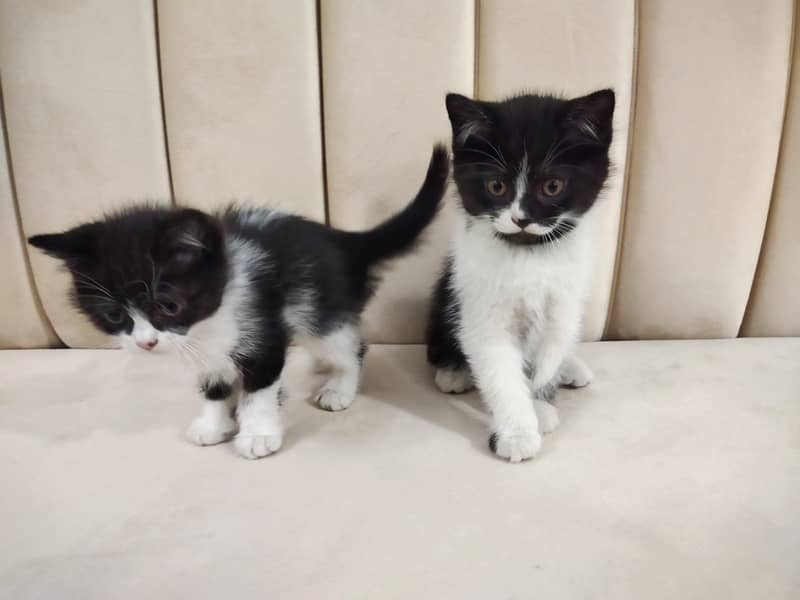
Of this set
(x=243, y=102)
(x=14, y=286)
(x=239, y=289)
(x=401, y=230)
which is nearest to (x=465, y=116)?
(x=401, y=230)

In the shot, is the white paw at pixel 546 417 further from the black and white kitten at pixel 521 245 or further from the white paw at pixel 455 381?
the white paw at pixel 455 381

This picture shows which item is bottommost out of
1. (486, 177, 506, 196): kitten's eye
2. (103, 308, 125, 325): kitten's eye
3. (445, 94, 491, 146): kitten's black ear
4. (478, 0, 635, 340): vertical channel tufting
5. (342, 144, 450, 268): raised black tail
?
(103, 308, 125, 325): kitten's eye

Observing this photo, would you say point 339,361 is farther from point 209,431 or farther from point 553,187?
point 553,187

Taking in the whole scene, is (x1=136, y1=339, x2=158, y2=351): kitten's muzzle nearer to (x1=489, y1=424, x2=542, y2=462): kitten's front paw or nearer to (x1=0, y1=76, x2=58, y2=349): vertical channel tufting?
(x1=489, y1=424, x2=542, y2=462): kitten's front paw

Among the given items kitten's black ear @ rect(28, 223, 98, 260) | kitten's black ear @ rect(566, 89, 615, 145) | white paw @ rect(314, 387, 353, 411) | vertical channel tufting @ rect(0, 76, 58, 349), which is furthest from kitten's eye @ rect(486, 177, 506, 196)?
vertical channel tufting @ rect(0, 76, 58, 349)

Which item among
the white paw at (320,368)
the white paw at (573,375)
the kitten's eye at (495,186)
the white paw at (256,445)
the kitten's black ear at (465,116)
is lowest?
the white paw at (320,368)

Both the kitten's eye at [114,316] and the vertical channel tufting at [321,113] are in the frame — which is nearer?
the kitten's eye at [114,316]

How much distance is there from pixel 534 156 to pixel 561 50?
0.46 m

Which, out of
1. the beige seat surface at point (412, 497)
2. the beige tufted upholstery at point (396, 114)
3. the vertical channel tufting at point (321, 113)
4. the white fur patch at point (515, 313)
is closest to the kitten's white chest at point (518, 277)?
the white fur patch at point (515, 313)

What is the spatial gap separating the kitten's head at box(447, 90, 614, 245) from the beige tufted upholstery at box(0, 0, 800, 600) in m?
0.32

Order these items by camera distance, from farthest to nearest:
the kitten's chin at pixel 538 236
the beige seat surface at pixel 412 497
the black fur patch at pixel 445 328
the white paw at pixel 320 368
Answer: the white paw at pixel 320 368
the black fur patch at pixel 445 328
the kitten's chin at pixel 538 236
the beige seat surface at pixel 412 497

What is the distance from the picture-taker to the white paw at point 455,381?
1.21 m

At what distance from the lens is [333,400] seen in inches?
45.4

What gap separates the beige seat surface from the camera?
0.73m
